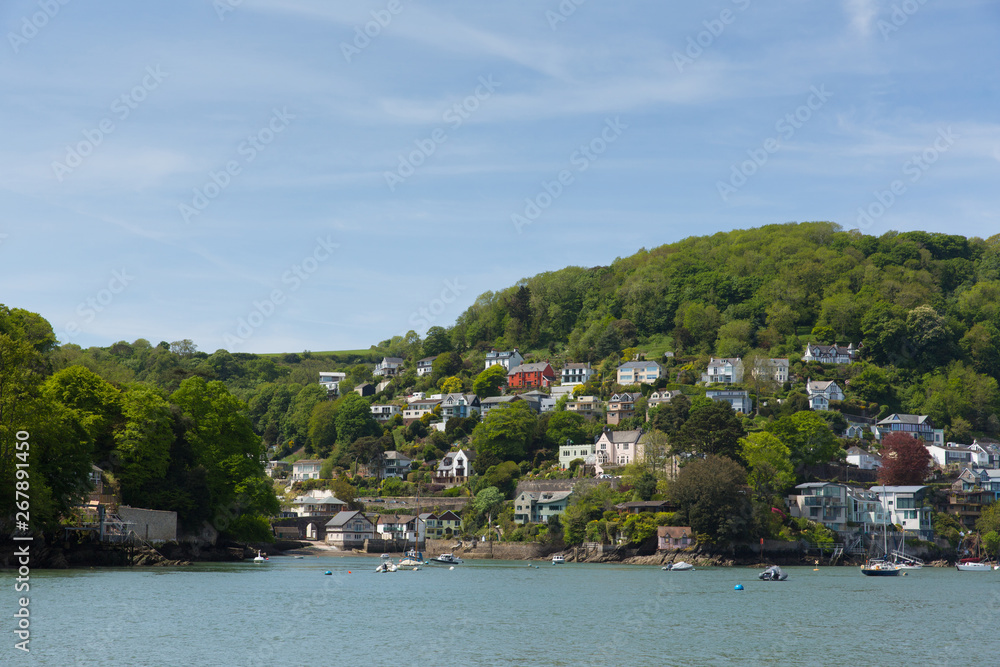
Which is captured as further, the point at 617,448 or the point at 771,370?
the point at 771,370

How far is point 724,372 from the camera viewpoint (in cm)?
13512

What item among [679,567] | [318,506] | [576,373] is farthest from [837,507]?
[576,373]

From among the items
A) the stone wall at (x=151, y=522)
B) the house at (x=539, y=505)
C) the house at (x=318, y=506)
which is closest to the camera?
the stone wall at (x=151, y=522)

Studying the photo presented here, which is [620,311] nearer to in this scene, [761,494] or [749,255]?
[749,255]

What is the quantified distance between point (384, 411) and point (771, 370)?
6142 cm

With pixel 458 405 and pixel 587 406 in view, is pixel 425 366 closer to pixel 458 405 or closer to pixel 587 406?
pixel 458 405

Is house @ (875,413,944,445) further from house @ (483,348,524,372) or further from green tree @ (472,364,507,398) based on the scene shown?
house @ (483,348,524,372)

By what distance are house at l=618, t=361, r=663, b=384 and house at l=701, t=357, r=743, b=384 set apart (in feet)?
22.2

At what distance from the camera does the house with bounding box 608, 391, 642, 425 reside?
127625 millimetres

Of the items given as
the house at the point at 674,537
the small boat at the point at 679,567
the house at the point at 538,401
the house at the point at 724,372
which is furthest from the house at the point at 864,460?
the house at the point at 538,401

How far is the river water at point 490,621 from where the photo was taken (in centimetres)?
3188

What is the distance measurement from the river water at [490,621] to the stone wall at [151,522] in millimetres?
3713

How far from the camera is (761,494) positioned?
302 ft

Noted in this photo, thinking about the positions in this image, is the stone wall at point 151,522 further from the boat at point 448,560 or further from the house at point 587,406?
the house at point 587,406
